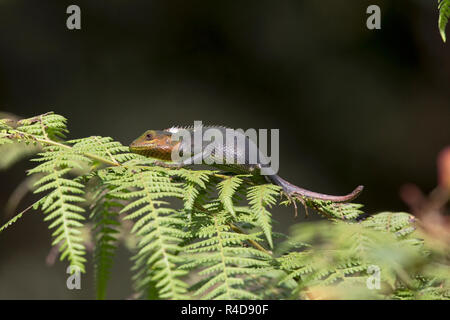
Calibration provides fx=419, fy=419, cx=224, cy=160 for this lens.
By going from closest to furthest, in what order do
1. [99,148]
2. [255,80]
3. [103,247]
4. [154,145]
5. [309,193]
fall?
[103,247], [99,148], [309,193], [154,145], [255,80]

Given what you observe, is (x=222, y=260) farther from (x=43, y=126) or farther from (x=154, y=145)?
(x=154, y=145)

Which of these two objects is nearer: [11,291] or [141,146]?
[141,146]

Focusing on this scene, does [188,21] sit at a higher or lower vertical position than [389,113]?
higher

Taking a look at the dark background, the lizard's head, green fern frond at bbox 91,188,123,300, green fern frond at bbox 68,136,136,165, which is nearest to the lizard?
the lizard's head

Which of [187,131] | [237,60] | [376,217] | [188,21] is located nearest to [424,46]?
[237,60]

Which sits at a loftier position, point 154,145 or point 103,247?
point 154,145

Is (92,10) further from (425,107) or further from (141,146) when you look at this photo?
(425,107)

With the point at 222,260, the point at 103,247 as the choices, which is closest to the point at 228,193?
the point at 222,260
